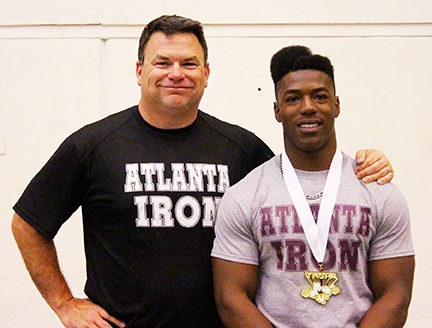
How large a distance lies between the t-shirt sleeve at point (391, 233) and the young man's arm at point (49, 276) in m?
1.13

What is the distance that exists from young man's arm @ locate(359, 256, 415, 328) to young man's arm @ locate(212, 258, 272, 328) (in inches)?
15.2

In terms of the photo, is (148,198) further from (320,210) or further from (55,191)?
(320,210)

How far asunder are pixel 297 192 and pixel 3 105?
2524mm

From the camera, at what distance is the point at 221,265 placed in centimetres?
251

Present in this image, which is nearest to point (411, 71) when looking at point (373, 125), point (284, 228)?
point (373, 125)

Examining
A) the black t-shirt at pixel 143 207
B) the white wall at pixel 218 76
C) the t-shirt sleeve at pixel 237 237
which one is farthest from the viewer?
the white wall at pixel 218 76

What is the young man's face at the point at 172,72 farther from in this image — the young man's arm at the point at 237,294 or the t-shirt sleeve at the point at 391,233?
the t-shirt sleeve at the point at 391,233

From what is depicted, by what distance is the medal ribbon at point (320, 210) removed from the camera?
2402 millimetres

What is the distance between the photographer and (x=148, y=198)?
2.67 metres

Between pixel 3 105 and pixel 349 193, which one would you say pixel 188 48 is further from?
pixel 3 105

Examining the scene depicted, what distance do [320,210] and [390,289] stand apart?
1.21 ft

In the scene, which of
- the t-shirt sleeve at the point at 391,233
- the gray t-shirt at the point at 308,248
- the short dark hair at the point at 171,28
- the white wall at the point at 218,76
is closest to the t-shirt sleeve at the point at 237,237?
the gray t-shirt at the point at 308,248

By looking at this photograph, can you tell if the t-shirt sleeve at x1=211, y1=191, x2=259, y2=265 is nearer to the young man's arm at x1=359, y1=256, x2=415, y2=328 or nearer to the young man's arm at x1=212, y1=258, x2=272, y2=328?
the young man's arm at x1=212, y1=258, x2=272, y2=328

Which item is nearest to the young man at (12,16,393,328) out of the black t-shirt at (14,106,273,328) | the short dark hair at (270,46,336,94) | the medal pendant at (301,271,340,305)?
the black t-shirt at (14,106,273,328)
